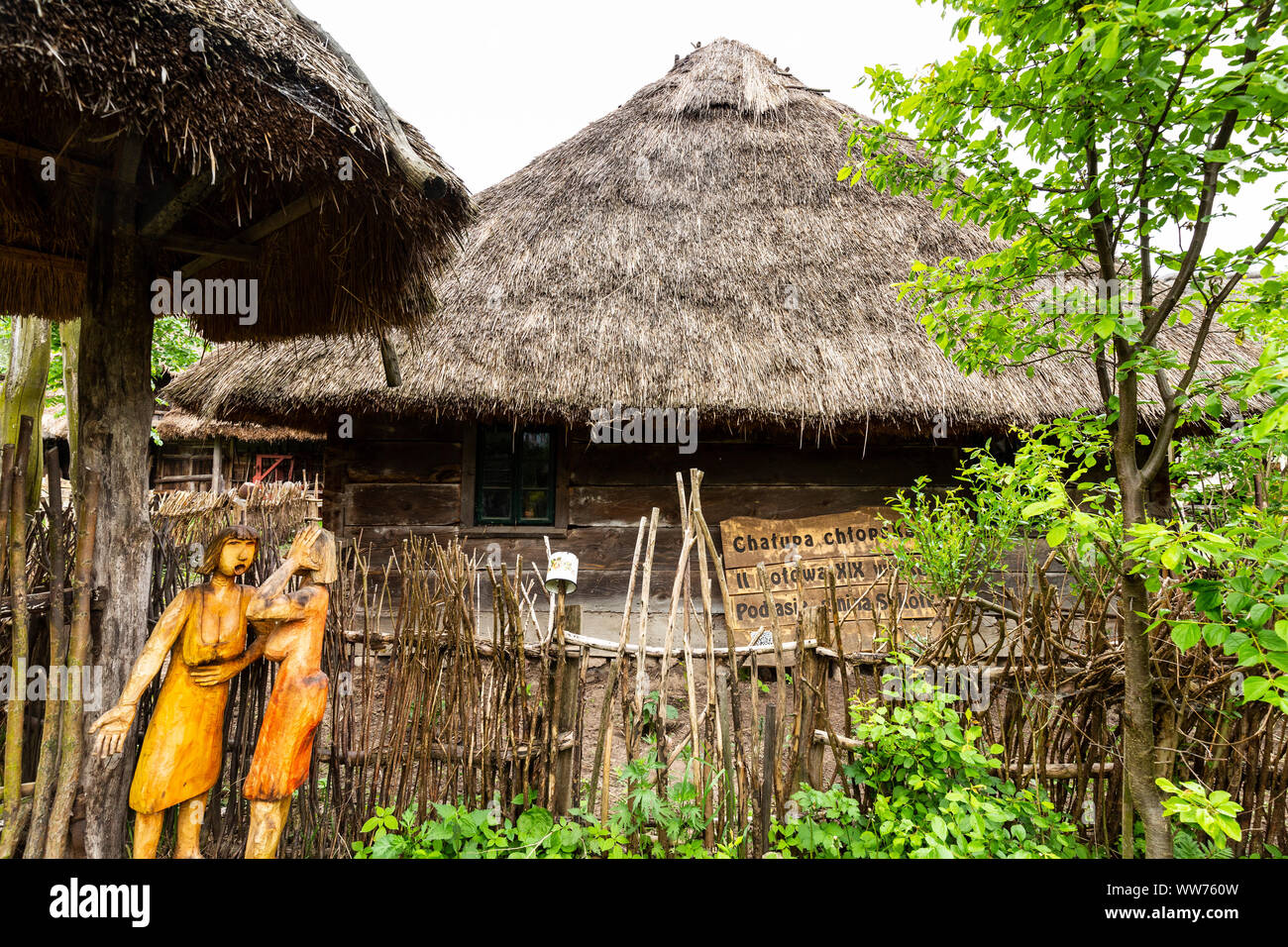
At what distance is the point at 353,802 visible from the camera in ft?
8.32

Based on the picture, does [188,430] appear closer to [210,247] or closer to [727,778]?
[210,247]

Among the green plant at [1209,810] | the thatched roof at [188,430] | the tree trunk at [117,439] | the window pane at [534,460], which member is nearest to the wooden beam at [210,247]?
the tree trunk at [117,439]

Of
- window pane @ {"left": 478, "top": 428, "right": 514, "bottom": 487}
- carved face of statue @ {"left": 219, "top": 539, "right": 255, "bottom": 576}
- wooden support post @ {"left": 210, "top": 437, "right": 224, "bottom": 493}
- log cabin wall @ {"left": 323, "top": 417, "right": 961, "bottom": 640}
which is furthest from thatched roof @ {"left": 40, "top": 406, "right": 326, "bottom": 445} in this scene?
carved face of statue @ {"left": 219, "top": 539, "right": 255, "bottom": 576}

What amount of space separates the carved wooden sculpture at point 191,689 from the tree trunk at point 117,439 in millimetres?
313

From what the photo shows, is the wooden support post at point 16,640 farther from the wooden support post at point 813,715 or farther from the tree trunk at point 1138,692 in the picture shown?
the tree trunk at point 1138,692

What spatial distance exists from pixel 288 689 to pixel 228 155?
183 centimetres

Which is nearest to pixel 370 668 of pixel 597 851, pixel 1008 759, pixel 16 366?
pixel 597 851

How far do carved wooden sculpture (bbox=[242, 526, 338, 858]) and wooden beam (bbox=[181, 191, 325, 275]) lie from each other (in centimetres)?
128

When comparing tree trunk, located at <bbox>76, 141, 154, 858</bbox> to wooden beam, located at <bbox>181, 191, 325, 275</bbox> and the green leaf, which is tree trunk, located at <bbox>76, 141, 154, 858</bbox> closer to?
wooden beam, located at <bbox>181, 191, 325, 275</bbox>

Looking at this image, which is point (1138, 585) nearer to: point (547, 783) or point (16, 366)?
point (547, 783)

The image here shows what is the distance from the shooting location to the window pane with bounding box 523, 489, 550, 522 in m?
5.20

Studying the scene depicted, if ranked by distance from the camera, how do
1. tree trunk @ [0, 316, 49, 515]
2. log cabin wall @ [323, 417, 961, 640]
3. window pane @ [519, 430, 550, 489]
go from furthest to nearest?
1. window pane @ [519, 430, 550, 489]
2. log cabin wall @ [323, 417, 961, 640]
3. tree trunk @ [0, 316, 49, 515]

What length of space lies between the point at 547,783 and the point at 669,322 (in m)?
3.57

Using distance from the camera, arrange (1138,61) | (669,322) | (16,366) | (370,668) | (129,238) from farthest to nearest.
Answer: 1. (669,322)
2. (16,366)
3. (370,668)
4. (129,238)
5. (1138,61)
